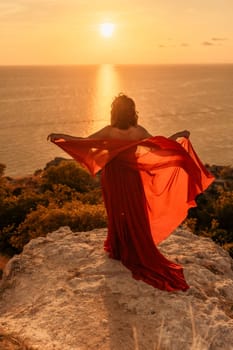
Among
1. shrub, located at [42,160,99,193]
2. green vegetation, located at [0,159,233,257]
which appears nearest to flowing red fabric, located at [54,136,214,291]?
green vegetation, located at [0,159,233,257]

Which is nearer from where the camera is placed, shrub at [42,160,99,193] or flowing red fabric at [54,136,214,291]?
flowing red fabric at [54,136,214,291]

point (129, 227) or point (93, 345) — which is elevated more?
point (129, 227)

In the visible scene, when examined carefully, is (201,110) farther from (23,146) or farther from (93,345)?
(93,345)

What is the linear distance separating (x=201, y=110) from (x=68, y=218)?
95.6 m

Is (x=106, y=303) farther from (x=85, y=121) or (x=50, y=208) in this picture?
(x=85, y=121)

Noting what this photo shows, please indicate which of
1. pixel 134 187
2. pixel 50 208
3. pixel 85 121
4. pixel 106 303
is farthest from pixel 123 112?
pixel 85 121

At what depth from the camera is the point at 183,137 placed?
7.98 metres

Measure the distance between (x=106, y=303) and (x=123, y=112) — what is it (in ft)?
9.61

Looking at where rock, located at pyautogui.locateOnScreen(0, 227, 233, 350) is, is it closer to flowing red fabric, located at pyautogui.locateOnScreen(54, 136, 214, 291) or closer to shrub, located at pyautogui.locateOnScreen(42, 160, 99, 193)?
flowing red fabric, located at pyautogui.locateOnScreen(54, 136, 214, 291)

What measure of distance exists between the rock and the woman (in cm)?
30

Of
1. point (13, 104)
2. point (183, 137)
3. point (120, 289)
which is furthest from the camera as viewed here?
point (13, 104)

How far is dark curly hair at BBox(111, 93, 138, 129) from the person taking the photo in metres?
6.64

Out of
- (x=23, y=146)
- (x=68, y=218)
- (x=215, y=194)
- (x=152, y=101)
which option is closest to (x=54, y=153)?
(x=23, y=146)

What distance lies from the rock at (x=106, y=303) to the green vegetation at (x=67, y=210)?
3.72m
